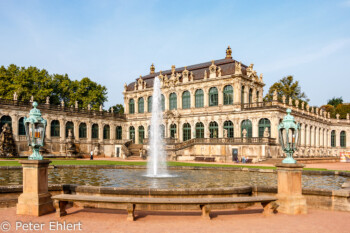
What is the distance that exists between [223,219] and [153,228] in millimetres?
2113

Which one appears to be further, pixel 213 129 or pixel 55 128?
pixel 213 129

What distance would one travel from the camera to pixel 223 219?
8898mm

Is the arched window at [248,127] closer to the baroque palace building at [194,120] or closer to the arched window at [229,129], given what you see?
the baroque palace building at [194,120]

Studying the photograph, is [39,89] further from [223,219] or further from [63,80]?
[223,219]

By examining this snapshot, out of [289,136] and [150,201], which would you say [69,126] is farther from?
[289,136]

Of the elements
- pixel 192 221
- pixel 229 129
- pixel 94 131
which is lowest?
pixel 192 221

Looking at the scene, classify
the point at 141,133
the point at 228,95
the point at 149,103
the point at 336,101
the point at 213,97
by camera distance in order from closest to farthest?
the point at 228,95 → the point at 213,97 → the point at 141,133 → the point at 149,103 → the point at 336,101

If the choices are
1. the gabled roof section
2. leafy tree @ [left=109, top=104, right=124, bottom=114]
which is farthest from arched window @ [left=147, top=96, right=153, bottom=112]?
leafy tree @ [left=109, top=104, right=124, bottom=114]

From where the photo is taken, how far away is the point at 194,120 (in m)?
50.1

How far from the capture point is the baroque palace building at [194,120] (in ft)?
136

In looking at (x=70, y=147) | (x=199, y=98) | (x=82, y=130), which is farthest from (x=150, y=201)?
(x=82, y=130)

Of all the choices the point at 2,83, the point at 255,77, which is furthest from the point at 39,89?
the point at 255,77

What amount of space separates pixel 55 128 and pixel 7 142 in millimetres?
9217

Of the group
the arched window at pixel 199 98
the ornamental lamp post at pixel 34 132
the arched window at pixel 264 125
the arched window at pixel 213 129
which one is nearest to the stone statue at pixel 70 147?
the arched window at pixel 199 98
